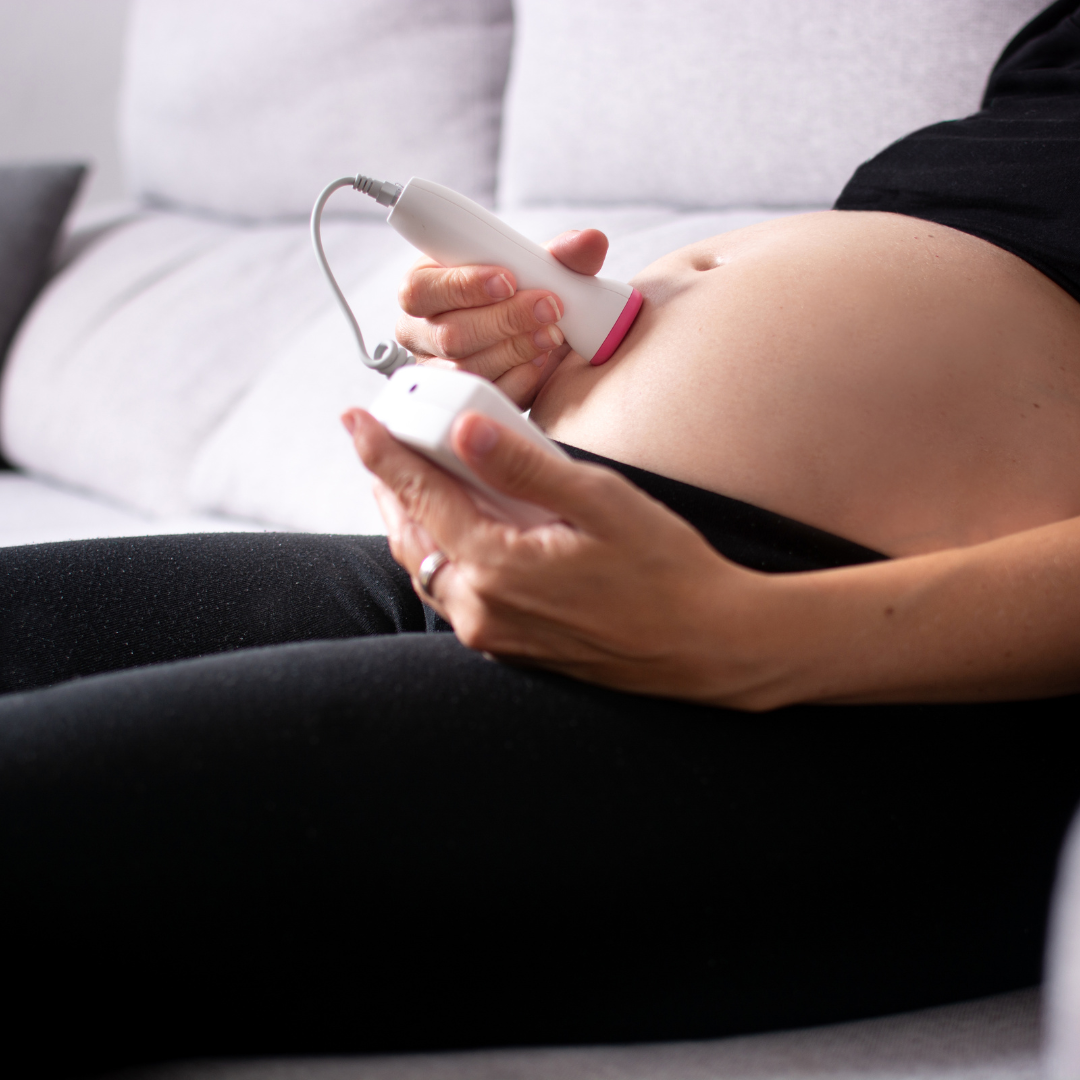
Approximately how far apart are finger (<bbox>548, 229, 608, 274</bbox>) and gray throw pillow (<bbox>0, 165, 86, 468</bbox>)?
1.63 m

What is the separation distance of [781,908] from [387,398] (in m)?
0.33

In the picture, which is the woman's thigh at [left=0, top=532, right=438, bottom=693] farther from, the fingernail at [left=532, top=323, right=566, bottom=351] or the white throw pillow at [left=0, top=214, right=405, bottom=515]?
the white throw pillow at [left=0, top=214, right=405, bottom=515]

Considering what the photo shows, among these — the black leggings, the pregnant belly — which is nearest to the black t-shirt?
the pregnant belly

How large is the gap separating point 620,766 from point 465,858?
0.08m

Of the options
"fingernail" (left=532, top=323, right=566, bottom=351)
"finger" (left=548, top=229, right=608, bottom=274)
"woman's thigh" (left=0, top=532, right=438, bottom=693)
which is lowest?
"woman's thigh" (left=0, top=532, right=438, bottom=693)

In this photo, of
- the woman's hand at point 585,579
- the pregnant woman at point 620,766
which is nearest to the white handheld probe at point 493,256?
the pregnant woman at point 620,766

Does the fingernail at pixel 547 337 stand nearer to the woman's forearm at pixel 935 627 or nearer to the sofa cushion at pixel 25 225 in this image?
the woman's forearm at pixel 935 627

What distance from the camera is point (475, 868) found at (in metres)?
0.42

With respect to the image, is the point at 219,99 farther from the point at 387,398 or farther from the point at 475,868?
the point at 475,868

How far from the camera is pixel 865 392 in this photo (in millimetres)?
608

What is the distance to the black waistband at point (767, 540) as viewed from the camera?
575mm

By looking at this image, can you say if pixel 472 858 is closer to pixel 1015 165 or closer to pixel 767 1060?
pixel 767 1060

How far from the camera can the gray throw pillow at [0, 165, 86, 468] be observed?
1877 millimetres

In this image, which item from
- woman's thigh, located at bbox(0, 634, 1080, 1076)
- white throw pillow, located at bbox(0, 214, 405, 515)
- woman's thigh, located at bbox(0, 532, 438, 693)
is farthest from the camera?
white throw pillow, located at bbox(0, 214, 405, 515)
